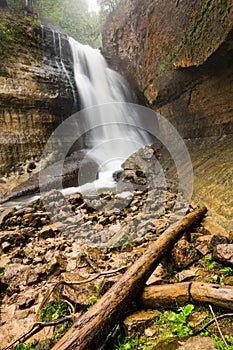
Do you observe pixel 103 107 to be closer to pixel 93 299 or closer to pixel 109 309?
pixel 93 299

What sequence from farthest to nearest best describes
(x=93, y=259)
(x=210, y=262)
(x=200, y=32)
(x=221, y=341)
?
1. (x=200, y=32)
2. (x=93, y=259)
3. (x=210, y=262)
4. (x=221, y=341)

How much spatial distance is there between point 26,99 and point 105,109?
5.71 meters

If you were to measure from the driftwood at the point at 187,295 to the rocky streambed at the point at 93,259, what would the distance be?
0.25ft

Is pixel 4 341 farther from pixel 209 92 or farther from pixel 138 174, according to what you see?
pixel 209 92

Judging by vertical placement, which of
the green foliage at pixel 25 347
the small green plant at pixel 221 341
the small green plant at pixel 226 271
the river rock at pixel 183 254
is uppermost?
the river rock at pixel 183 254

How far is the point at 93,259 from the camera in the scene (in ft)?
9.57

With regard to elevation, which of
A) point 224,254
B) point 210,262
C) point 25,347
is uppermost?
point 224,254

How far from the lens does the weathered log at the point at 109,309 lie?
1248 mm

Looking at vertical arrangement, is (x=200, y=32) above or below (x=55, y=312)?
above

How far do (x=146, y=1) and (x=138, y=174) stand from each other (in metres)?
8.40

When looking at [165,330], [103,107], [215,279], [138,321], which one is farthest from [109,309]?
[103,107]

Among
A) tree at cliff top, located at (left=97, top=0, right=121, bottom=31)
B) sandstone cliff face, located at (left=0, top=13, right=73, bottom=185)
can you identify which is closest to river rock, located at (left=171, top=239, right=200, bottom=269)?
sandstone cliff face, located at (left=0, top=13, right=73, bottom=185)

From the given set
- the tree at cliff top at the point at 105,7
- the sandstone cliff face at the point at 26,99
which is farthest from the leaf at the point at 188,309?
the tree at cliff top at the point at 105,7

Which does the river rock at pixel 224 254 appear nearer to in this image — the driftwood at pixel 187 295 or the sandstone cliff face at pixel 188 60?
the driftwood at pixel 187 295
